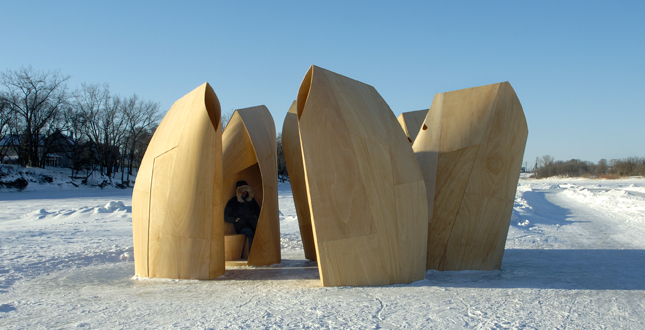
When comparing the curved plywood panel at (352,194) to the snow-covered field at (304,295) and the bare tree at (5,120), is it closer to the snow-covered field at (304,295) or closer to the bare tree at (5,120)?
the snow-covered field at (304,295)

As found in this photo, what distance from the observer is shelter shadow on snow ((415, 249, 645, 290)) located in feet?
21.2

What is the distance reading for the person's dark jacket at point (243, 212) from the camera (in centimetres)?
1006

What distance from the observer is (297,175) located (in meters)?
9.43

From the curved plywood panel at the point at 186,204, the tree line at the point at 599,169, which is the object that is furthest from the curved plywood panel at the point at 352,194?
the tree line at the point at 599,169

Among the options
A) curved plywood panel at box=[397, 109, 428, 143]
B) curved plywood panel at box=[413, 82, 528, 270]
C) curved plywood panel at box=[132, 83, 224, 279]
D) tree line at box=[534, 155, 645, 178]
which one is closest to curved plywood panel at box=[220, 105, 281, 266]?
curved plywood panel at box=[132, 83, 224, 279]

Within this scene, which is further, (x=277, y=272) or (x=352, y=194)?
(x=277, y=272)

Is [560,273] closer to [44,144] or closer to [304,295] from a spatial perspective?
[304,295]

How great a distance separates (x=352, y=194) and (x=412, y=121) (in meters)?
6.72

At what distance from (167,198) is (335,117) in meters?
2.94

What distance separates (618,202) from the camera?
2264 cm

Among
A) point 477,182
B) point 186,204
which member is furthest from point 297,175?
point 477,182

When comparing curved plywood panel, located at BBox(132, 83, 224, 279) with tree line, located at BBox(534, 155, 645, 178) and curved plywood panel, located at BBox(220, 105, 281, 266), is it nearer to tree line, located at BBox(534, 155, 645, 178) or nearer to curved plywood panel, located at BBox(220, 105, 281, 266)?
curved plywood panel, located at BBox(220, 105, 281, 266)

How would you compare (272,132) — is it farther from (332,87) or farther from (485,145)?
(485,145)

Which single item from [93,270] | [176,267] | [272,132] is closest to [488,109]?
[272,132]
